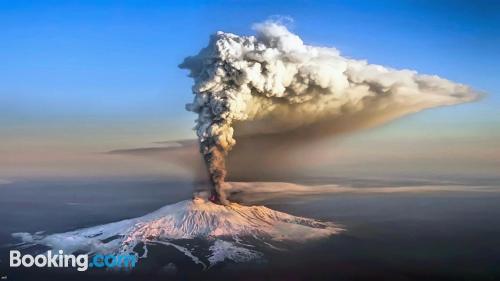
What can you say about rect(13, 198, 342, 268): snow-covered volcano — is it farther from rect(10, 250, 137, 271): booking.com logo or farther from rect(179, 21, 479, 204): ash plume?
rect(179, 21, 479, 204): ash plume

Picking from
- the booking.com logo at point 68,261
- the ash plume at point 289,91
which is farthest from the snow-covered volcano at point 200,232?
the ash plume at point 289,91

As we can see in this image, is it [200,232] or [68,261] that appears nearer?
[68,261]

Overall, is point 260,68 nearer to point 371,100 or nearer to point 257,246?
point 371,100

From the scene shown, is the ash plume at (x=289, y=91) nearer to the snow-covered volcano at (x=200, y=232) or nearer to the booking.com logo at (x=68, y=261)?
the snow-covered volcano at (x=200, y=232)

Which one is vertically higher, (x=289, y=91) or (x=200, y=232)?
(x=289, y=91)

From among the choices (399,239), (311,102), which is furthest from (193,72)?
(399,239)

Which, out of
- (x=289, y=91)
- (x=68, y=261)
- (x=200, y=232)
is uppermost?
(x=289, y=91)

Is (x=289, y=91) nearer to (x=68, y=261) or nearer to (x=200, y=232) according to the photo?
(x=200, y=232)

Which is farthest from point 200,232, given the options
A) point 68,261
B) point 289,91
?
point 289,91
